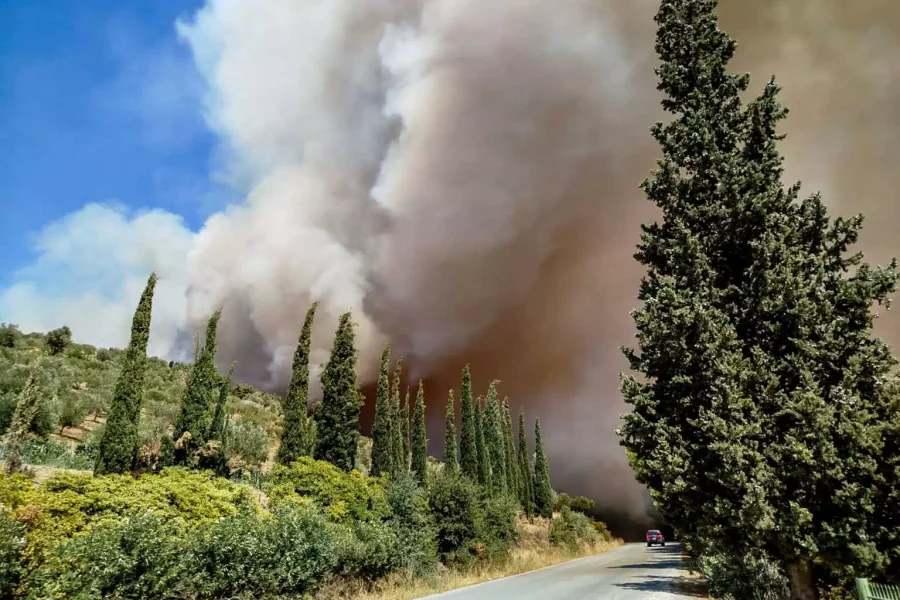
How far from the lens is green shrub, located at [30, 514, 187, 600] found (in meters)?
7.06

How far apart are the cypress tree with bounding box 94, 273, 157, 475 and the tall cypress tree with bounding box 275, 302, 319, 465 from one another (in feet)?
21.4

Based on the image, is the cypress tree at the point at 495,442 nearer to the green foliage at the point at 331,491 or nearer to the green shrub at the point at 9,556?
the green foliage at the point at 331,491

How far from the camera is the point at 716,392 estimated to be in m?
9.12

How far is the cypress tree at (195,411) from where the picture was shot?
26125 millimetres

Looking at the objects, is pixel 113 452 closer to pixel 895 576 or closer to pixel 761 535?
pixel 761 535

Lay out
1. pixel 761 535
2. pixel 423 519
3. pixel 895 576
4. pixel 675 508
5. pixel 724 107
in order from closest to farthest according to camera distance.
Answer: pixel 895 576
pixel 761 535
pixel 675 508
pixel 724 107
pixel 423 519

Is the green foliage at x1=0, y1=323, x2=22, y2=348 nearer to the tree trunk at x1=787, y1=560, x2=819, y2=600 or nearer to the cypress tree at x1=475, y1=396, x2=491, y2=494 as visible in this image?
the cypress tree at x1=475, y1=396, x2=491, y2=494

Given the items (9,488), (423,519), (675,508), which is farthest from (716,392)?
(9,488)

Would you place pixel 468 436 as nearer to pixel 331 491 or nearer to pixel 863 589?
→ pixel 331 491

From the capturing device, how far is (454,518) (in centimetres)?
2086

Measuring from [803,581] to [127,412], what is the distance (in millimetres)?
23734

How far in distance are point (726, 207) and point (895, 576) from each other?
Answer: 7169 millimetres

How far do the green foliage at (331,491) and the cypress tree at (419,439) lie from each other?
63.6ft

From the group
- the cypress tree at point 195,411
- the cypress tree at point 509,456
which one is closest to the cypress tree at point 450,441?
the cypress tree at point 509,456
